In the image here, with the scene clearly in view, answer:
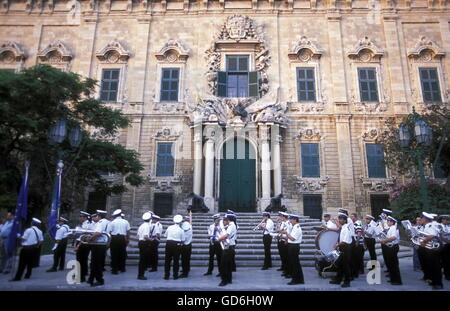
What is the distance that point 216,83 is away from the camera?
19.9 metres

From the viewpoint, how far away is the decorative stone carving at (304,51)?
20281 millimetres

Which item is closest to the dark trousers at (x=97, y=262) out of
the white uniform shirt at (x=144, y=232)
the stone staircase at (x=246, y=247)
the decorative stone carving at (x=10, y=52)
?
the white uniform shirt at (x=144, y=232)

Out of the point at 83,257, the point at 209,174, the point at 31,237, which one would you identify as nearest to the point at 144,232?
the point at 83,257

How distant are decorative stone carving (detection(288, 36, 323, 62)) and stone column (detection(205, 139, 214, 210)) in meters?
7.29

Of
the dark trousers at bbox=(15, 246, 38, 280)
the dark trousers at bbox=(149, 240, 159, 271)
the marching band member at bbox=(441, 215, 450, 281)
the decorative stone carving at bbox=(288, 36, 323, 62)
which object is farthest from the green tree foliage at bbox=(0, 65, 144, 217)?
the marching band member at bbox=(441, 215, 450, 281)

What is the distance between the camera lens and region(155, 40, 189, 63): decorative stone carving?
67.5 ft

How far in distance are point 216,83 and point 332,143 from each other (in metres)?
7.35

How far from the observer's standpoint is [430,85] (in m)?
19.8

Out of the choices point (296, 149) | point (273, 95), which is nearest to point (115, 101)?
point (273, 95)

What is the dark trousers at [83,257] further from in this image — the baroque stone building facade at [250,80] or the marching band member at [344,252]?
the baroque stone building facade at [250,80]

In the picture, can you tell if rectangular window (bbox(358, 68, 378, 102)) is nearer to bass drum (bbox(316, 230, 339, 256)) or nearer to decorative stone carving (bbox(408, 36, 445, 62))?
decorative stone carving (bbox(408, 36, 445, 62))

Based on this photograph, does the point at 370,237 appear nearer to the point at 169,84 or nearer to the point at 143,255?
the point at 143,255

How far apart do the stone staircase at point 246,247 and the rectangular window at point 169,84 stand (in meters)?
7.70
